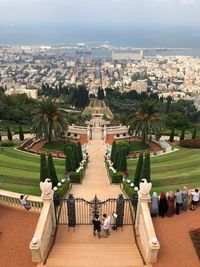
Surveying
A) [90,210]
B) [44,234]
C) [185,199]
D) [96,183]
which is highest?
[185,199]

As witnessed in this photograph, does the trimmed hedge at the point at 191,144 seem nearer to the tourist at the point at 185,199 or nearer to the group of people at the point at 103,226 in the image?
the tourist at the point at 185,199

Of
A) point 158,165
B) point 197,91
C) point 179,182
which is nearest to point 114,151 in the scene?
point 158,165

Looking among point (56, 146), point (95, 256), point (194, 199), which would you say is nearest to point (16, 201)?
point (95, 256)

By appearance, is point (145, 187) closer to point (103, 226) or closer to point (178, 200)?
point (178, 200)

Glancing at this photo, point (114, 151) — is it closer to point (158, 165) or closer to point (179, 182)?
point (158, 165)

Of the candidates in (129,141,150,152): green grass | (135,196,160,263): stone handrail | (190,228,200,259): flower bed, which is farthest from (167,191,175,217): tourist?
(129,141,150,152): green grass

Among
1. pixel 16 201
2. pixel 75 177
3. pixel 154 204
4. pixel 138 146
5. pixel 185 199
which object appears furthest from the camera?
pixel 138 146

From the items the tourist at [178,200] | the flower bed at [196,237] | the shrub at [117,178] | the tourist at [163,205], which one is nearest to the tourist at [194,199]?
the tourist at [178,200]
